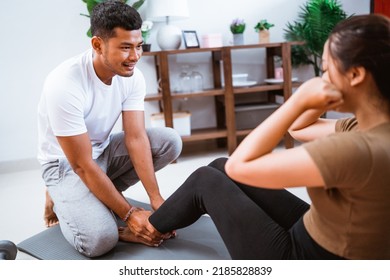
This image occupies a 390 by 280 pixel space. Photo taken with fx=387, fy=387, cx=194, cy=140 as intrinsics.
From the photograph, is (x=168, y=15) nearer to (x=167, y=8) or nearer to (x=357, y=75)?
(x=167, y=8)

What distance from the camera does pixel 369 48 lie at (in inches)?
→ 26.8

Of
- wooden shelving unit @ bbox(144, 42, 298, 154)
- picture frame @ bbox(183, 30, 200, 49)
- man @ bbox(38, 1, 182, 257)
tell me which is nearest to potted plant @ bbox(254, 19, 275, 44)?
wooden shelving unit @ bbox(144, 42, 298, 154)

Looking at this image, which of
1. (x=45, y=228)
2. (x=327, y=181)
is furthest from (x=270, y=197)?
(x=45, y=228)

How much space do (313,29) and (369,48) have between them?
7.26 feet

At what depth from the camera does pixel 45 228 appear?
1.65m

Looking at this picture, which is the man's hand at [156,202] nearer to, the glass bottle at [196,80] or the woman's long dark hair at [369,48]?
the woman's long dark hair at [369,48]

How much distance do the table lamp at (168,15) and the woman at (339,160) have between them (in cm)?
195

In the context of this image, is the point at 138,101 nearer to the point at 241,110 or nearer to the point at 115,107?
the point at 115,107

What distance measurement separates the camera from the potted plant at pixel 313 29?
8.81 ft

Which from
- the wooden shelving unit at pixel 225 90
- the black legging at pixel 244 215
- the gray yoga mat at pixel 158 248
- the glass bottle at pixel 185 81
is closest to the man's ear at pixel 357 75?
the black legging at pixel 244 215

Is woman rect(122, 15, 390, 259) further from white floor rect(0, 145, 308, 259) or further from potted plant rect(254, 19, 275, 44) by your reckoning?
potted plant rect(254, 19, 275, 44)

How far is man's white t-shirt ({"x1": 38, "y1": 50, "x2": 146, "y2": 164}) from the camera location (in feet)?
4.41

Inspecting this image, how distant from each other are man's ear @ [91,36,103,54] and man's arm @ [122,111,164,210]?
0.92 feet

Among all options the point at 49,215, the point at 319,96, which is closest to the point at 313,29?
the point at 49,215
